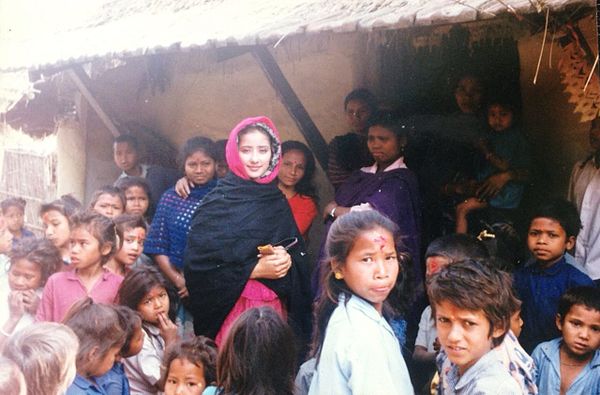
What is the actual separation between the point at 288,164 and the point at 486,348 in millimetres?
1434

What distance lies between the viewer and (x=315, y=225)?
11.5 ft

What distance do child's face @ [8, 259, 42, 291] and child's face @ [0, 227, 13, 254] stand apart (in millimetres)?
86

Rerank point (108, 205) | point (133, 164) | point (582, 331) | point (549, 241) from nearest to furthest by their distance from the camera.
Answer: point (582, 331) → point (549, 241) → point (108, 205) → point (133, 164)

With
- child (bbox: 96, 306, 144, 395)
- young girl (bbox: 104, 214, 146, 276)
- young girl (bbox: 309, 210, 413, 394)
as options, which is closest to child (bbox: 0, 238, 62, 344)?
young girl (bbox: 104, 214, 146, 276)

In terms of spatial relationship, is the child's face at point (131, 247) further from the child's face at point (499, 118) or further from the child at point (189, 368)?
the child's face at point (499, 118)

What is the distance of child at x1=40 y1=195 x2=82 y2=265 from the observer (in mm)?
3562

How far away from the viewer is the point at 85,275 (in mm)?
3287

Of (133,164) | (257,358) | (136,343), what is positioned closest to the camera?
(257,358)

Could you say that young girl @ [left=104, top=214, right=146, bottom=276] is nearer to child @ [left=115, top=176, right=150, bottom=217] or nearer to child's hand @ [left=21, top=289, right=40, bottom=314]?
child @ [left=115, top=176, right=150, bottom=217]

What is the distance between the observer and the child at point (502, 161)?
3256mm

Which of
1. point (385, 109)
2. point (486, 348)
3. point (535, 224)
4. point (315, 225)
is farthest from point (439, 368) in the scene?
point (385, 109)

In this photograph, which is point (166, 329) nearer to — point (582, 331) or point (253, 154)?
point (253, 154)

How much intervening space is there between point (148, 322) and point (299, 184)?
89 cm

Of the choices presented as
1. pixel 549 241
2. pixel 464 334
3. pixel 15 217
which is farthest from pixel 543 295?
pixel 15 217
